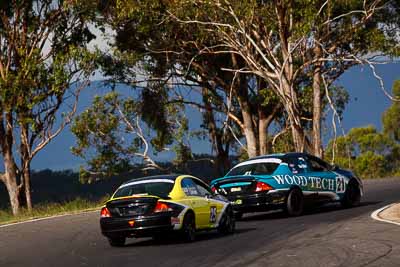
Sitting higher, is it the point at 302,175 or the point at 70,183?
the point at 70,183

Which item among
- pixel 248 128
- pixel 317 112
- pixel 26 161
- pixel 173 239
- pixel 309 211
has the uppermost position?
pixel 248 128

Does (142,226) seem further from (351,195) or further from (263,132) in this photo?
(263,132)

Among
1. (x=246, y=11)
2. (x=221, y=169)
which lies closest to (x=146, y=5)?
(x=246, y=11)

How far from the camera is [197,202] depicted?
17281 mm

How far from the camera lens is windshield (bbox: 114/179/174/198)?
16953 mm

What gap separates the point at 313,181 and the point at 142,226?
664 centimetres

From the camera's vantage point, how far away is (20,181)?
44625 millimetres

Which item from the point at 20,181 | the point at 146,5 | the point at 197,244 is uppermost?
the point at 146,5

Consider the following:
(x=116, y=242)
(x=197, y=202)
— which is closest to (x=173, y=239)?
(x=197, y=202)

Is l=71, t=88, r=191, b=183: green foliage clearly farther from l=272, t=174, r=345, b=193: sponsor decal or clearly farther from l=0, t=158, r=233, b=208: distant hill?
l=272, t=174, r=345, b=193: sponsor decal

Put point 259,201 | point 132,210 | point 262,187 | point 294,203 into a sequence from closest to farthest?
point 132,210 → point 259,201 → point 262,187 → point 294,203

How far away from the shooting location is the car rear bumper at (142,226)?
16391 millimetres

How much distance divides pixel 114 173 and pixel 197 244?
3824 centimetres

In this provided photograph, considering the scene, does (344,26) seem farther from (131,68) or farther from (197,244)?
(197,244)
